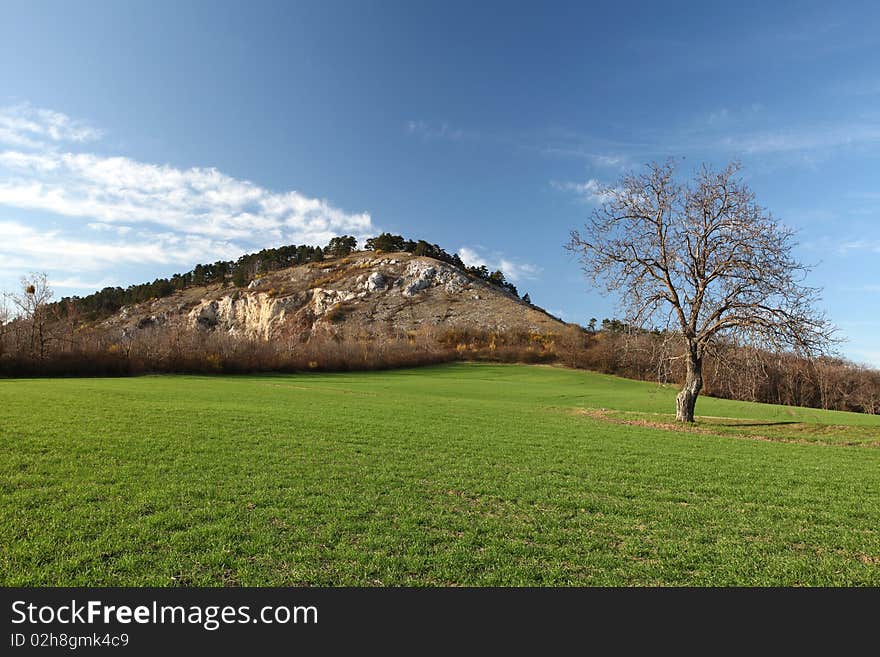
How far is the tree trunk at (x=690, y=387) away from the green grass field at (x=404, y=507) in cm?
805

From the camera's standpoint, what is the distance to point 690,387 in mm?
26781

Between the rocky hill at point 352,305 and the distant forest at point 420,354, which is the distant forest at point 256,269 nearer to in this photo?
the rocky hill at point 352,305

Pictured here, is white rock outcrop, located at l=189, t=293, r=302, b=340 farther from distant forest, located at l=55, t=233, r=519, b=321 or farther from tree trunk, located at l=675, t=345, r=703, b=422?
tree trunk, located at l=675, t=345, r=703, b=422

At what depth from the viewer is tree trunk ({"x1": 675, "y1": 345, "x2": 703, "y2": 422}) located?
26.1 meters

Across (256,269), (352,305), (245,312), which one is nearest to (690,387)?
(352,305)

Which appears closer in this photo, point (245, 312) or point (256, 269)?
point (245, 312)

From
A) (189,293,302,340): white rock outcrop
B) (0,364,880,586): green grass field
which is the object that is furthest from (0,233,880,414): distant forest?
(189,293,302,340): white rock outcrop

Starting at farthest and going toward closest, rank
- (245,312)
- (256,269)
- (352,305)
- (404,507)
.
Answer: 1. (256,269)
2. (245,312)
3. (352,305)
4. (404,507)

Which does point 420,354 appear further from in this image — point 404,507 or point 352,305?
point 404,507

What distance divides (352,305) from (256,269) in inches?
2400

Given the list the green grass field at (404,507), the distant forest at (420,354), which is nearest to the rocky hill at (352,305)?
the distant forest at (420,354)

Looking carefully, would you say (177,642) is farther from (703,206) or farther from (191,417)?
(703,206)

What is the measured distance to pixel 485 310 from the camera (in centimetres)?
11281

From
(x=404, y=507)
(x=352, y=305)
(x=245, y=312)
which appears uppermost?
(x=352, y=305)
